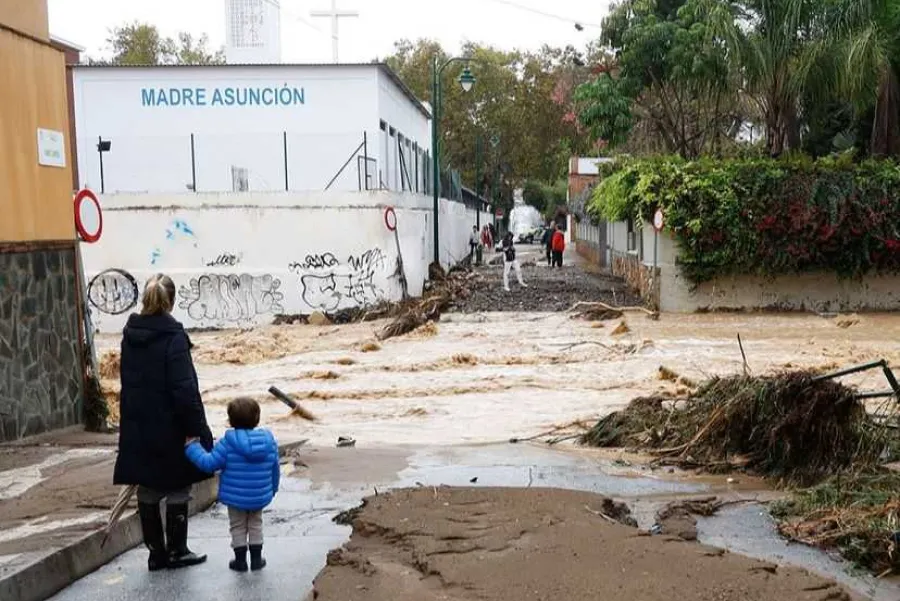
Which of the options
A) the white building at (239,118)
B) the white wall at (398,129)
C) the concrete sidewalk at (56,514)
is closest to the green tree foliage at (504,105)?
the white wall at (398,129)

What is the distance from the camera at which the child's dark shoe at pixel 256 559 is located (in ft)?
17.0

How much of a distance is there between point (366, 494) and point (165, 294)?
246 cm

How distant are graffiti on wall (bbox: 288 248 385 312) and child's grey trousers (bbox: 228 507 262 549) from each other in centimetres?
1830

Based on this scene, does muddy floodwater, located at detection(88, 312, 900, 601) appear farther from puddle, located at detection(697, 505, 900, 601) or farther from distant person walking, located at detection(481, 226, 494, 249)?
distant person walking, located at detection(481, 226, 494, 249)

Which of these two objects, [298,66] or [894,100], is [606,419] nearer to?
[894,100]

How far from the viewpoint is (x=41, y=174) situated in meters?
8.78

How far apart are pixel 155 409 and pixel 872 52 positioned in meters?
19.0

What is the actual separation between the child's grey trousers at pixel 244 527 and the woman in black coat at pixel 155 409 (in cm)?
29

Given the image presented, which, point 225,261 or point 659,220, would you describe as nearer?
point 659,220

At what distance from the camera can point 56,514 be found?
587 centimetres

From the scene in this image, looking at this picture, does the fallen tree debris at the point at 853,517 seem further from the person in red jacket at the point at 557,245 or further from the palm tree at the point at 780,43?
the person in red jacket at the point at 557,245

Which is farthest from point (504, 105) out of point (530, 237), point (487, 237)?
point (530, 237)

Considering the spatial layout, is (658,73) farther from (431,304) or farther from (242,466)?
(242,466)

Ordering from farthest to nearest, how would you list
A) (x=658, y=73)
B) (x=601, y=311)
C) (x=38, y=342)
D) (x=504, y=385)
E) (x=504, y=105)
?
(x=504, y=105) < (x=658, y=73) < (x=601, y=311) < (x=504, y=385) < (x=38, y=342)
